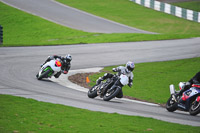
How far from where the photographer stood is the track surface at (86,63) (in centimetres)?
1406

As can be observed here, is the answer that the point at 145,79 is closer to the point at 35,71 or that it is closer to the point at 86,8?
the point at 35,71

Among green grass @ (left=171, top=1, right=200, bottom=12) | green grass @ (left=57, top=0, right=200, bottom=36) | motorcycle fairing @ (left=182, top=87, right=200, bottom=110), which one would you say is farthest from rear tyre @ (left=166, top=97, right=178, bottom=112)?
green grass @ (left=171, top=1, right=200, bottom=12)

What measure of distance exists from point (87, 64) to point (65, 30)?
51.6ft

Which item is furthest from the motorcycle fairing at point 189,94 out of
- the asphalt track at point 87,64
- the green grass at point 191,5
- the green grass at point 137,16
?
the green grass at point 191,5

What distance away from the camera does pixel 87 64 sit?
25000mm

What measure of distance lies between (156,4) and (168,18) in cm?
530

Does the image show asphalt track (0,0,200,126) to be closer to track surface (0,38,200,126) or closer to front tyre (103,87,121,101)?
track surface (0,38,200,126)

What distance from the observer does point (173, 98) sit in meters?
14.2

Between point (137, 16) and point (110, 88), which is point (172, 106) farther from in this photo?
point (137, 16)

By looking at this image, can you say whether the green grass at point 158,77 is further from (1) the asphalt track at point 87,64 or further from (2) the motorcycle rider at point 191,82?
(2) the motorcycle rider at point 191,82

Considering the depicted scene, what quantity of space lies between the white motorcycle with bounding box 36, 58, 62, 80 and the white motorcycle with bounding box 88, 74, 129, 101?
3.79m

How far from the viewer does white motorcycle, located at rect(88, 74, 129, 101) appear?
15.2 meters

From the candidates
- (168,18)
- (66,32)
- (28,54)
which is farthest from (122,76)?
(168,18)

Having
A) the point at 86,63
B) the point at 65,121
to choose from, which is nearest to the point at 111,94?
the point at 65,121
